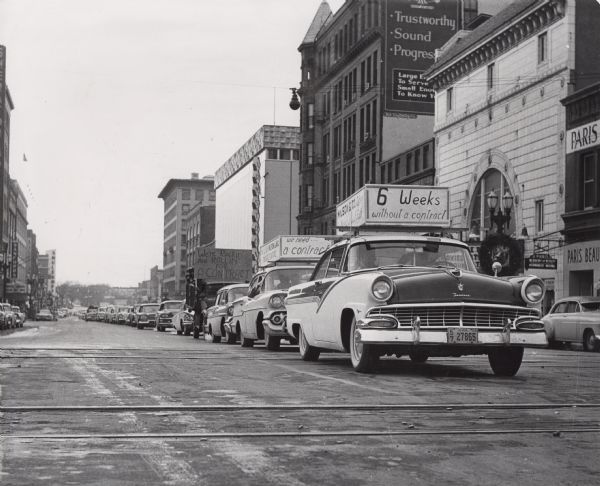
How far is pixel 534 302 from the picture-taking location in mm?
11453

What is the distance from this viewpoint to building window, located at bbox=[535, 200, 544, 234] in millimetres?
40134

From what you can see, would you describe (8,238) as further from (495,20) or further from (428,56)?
(495,20)

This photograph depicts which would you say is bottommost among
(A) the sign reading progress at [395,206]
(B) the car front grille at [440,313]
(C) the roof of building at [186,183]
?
(B) the car front grille at [440,313]

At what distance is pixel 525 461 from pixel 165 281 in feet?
613

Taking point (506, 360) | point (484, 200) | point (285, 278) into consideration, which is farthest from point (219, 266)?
point (506, 360)

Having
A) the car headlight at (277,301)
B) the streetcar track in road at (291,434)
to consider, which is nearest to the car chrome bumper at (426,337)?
the streetcar track in road at (291,434)

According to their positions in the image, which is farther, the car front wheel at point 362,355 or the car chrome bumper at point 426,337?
the car front wheel at point 362,355

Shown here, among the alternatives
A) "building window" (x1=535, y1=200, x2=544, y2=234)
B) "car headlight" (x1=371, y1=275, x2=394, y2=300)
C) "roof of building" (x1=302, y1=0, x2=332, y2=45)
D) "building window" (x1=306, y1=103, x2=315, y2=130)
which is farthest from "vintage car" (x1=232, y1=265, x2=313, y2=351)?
"roof of building" (x1=302, y1=0, x2=332, y2=45)

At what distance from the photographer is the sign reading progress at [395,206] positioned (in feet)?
74.4

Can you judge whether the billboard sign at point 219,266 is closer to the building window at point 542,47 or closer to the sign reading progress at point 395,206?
the building window at point 542,47

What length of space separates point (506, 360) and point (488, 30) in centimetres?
3544

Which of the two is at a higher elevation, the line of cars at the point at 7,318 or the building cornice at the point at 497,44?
the building cornice at the point at 497,44

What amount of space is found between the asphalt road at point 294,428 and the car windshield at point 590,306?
15074 mm

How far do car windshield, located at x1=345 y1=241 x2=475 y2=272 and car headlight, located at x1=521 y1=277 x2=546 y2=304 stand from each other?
1.25 metres
